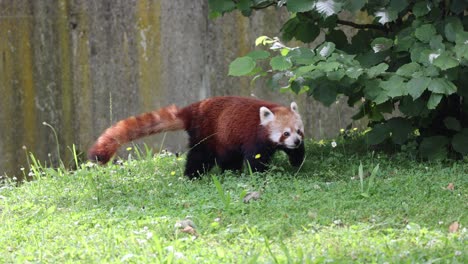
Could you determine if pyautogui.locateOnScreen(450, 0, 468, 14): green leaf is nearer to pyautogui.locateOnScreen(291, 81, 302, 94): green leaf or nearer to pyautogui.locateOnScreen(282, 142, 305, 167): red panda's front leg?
pyautogui.locateOnScreen(291, 81, 302, 94): green leaf

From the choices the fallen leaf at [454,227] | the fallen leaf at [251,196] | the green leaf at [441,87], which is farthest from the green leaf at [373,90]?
the fallen leaf at [454,227]

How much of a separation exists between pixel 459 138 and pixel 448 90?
0.80m

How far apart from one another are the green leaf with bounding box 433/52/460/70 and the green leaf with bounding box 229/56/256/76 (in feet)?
4.18

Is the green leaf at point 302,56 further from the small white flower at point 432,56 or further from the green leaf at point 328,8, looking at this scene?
the small white flower at point 432,56

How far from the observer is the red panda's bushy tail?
6613mm

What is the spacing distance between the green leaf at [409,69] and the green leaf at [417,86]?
0.29 feet

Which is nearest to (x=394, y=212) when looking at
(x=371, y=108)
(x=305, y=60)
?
(x=305, y=60)

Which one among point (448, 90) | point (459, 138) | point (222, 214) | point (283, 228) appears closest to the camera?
point (283, 228)

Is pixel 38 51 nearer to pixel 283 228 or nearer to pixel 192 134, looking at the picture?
pixel 192 134

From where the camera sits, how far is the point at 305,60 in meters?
6.05

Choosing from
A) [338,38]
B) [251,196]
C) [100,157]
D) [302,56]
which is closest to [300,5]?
[302,56]

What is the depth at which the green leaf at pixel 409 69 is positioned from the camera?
19.4 feet

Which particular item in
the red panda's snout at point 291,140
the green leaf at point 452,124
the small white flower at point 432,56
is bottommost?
the red panda's snout at point 291,140

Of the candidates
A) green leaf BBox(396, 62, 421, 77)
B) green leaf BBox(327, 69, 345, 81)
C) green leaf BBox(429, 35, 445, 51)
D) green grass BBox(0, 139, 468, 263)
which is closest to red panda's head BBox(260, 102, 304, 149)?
green grass BBox(0, 139, 468, 263)
